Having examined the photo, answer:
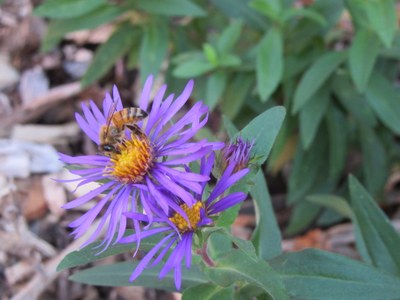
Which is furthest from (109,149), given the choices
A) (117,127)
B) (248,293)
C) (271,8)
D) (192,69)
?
(271,8)

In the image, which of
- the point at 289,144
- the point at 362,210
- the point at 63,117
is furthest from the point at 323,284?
the point at 63,117

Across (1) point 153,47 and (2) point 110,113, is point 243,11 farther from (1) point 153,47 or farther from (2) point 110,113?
(2) point 110,113

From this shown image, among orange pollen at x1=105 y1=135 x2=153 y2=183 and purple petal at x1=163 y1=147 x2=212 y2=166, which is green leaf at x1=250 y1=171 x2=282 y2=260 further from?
purple petal at x1=163 y1=147 x2=212 y2=166

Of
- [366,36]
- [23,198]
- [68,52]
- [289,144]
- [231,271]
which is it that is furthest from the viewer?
[68,52]

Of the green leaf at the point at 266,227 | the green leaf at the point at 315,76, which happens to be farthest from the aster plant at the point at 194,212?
the green leaf at the point at 315,76

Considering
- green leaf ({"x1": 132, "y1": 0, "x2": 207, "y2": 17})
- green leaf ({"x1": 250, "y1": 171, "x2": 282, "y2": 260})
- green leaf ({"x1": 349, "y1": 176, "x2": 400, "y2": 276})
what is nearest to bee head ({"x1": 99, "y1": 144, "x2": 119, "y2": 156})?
green leaf ({"x1": 250, "y1": 171, "x2": 282, "y2": 260})

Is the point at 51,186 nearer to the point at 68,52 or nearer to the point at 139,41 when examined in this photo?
the point at 139,41
